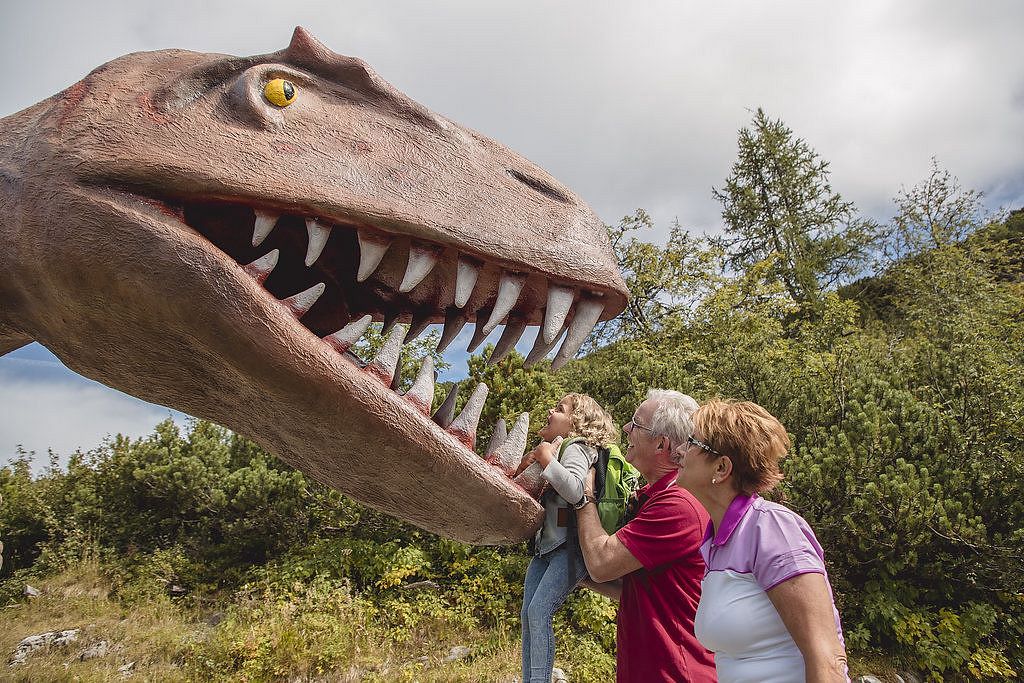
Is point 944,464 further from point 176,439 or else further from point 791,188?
point 791,188

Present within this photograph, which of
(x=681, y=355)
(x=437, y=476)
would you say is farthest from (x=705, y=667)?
(x=681, y=355)

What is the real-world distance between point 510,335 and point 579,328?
0.21 meters

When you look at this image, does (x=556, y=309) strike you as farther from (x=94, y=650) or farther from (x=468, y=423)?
(x=94, y=650)

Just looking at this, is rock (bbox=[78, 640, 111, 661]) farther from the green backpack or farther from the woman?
the woman

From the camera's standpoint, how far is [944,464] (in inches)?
239

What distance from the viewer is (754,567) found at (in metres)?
1.44

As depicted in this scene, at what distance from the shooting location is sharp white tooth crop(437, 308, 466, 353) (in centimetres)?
190

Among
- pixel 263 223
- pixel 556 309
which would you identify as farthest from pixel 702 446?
pixel 263 223

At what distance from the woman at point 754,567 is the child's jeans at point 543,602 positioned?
0.69 m

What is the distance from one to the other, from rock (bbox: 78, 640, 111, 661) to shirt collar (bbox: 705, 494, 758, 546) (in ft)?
24.1

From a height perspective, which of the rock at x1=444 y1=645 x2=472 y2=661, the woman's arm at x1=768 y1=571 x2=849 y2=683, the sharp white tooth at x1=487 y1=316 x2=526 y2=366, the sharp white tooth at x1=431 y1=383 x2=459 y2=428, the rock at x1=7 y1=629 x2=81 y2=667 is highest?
the sharp white tooth at x1=487 y1=316 x2=526 y2=366

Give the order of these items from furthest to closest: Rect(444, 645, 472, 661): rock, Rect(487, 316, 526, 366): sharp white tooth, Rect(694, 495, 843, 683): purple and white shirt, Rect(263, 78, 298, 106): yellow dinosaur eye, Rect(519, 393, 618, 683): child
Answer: Rect(444, 645, 472, 661): rock < Rect(519, 393, 618, 683): child < Rect(487, 316, 526, 366): sharp white tooth < Rect(263, 78, 298, 106): yellow dinosaur eye < Rect(694, 495, 843, 683): purple and white shirt

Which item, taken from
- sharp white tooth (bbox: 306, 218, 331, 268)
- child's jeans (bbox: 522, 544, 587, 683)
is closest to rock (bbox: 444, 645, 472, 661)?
child's jeans (bbox: 522, 544, 587, 683)

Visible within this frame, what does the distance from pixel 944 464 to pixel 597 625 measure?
3.89 meters
